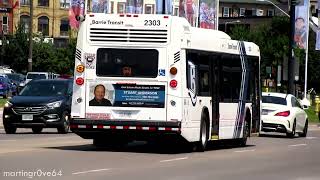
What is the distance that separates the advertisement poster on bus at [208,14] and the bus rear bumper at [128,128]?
31908mm

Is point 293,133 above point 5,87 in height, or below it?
below

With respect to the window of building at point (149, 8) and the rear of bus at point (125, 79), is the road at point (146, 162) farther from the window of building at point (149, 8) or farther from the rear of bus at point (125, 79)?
the window of building at point (149, 8)

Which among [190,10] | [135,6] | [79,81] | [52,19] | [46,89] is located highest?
[52,19]

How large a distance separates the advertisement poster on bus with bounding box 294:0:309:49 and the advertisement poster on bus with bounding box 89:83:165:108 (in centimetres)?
3596

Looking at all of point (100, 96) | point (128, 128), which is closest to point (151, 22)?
point (100, 96)

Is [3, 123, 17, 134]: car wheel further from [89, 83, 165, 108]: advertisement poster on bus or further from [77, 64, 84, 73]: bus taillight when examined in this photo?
[89, 83, 165, 108]: advertisement poster on bus

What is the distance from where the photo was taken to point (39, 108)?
28.0 m

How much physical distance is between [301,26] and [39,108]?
30333 millimetres

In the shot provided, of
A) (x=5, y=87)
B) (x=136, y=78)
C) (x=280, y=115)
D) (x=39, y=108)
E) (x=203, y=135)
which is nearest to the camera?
(x=136, y=78)

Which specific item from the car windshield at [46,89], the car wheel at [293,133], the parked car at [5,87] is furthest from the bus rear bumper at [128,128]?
the parked car at [5,87]

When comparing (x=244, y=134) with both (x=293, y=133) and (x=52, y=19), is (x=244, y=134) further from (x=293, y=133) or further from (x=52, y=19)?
(x=52, y=19)

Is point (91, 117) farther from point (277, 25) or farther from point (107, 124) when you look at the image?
point (277, 25)

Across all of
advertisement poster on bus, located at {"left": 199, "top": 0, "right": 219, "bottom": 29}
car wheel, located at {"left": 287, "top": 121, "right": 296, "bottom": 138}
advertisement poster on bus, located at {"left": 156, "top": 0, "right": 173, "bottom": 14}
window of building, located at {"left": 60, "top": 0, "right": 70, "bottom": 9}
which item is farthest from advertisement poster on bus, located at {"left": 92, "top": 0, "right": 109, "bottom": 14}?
window of building, located at {"left": 60, "top": 0, "right": 70, "bottom": 9}

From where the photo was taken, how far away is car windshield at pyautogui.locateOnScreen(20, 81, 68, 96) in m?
29.0
